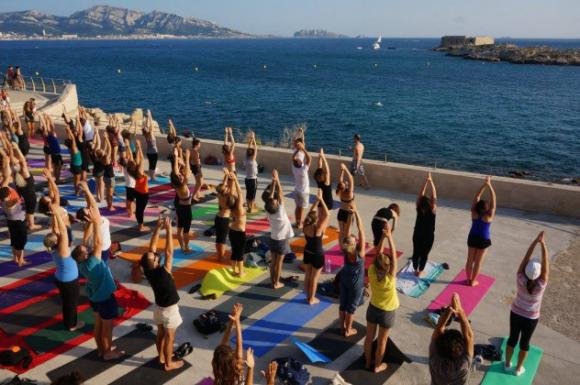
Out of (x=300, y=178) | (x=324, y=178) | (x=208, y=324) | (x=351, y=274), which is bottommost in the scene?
(x=208, y=324)

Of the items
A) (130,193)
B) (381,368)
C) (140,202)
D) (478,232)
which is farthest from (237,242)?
(478,232)

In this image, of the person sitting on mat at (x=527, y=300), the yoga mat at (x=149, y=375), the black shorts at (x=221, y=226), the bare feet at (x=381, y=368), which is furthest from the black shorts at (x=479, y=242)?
the yoga mat at (x=149, y=375)

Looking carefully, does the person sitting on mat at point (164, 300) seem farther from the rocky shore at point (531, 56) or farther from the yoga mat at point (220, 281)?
the rocky shore at point (531, 56)

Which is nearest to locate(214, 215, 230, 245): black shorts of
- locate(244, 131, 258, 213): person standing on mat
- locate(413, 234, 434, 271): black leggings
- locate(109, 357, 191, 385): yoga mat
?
locate(244, 131, 258, 213): person standing on mat

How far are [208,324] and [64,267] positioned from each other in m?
2.27

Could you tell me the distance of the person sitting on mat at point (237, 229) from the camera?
8.29 metres

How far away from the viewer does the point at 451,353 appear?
15.1 ft

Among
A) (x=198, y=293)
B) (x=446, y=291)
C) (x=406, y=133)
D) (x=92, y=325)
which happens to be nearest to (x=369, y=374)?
(x=446, y=291)

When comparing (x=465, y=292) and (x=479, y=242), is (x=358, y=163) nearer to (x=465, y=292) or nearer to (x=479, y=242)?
(x=479, y=242)

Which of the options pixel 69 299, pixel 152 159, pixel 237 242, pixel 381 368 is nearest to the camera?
pixel 381 368

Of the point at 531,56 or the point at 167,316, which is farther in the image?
the point at 531,56

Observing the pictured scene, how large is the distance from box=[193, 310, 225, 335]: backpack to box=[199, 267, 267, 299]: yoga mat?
88cm

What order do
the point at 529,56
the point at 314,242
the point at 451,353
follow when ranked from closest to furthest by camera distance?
the point at 451,353 < the point at 314,242 < the point at 529,56

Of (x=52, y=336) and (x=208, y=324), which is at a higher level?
(x=208, y=324)
